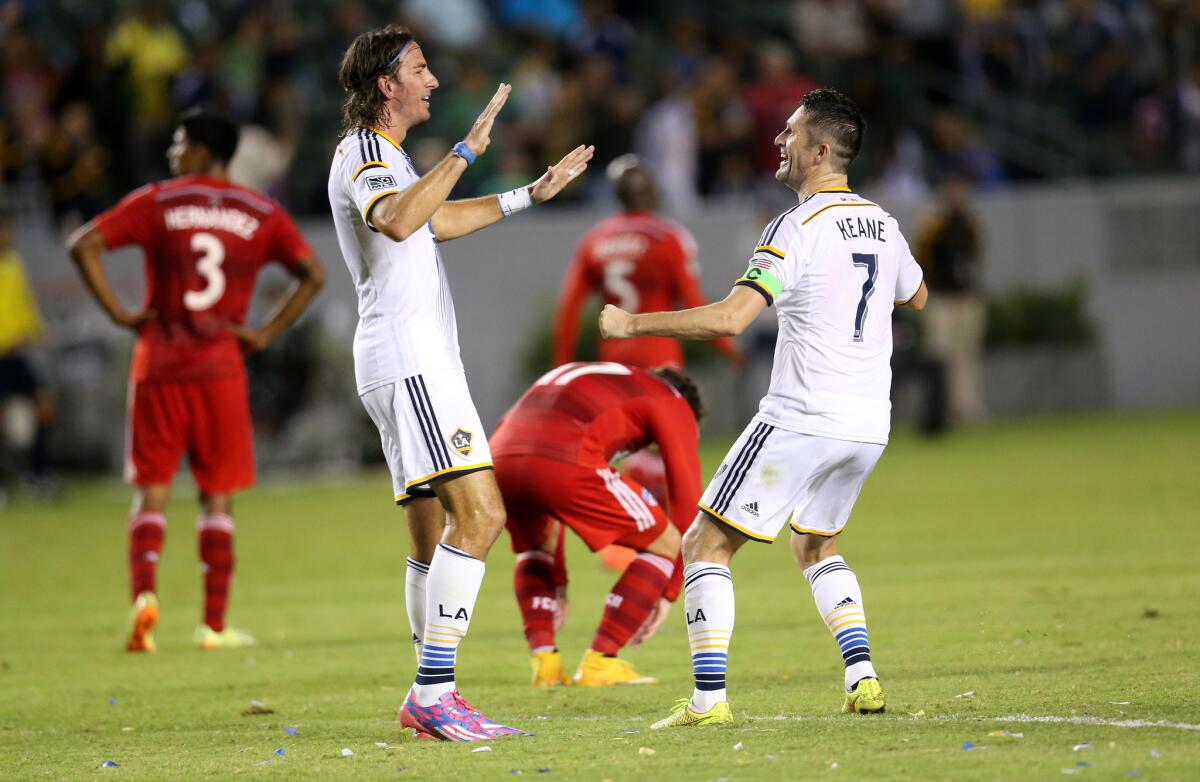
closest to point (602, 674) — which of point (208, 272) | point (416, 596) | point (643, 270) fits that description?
point (416, 596)

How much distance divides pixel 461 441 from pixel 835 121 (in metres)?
1.76

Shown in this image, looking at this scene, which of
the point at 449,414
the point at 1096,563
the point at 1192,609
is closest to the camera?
the point at 449,414

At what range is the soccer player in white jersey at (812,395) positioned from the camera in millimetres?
6559

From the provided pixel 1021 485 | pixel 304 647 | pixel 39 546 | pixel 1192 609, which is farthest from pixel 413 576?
pixel 1021 485

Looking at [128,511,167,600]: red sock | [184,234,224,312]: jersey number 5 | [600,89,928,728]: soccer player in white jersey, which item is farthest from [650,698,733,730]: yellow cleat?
[184,234,224,312]: jersey number 5

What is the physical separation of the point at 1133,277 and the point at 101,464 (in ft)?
47.5

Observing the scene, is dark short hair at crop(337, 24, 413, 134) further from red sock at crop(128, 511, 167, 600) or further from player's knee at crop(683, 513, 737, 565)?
red sock at crop(128, 511, 167, 600)

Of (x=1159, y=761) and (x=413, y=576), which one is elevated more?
(x=413, y=576)

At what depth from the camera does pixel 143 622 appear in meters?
9.51

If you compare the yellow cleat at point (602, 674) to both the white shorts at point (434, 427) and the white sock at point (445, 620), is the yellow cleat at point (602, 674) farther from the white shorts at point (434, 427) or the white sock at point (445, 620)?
the white shorts at point (434, 427)

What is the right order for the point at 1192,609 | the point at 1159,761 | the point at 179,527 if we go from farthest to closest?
the point at 179,527
the point at 1192,609
the point at 1159,761

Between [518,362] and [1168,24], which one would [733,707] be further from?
[1168,24]

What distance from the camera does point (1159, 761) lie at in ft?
17.9

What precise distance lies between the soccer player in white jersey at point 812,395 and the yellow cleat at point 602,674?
3.90 ft
